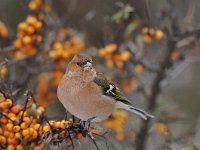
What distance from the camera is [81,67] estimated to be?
4793mm

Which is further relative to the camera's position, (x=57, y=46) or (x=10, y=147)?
(x=57, y=46)

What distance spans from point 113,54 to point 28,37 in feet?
3.13

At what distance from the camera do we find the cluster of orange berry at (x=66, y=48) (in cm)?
546

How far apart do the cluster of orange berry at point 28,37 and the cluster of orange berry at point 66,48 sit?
0.74 ft

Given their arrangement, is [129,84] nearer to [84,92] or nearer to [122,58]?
[122,58]

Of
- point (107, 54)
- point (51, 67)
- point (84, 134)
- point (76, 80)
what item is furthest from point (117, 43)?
point (84, 134)

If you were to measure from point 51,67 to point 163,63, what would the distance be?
4.21ft

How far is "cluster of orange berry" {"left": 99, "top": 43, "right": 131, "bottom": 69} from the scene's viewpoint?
5493mm

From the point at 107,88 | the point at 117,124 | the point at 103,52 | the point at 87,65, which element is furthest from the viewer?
the point at 117,124

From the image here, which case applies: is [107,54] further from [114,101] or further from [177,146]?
[177,146]

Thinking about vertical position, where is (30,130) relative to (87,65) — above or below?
below

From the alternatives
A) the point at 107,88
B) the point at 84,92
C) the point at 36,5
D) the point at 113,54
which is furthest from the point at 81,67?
the point at 36,5

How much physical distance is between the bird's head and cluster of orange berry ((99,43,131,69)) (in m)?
0.66

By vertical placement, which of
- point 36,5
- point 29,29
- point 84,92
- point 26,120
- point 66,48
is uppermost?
point 36,5
